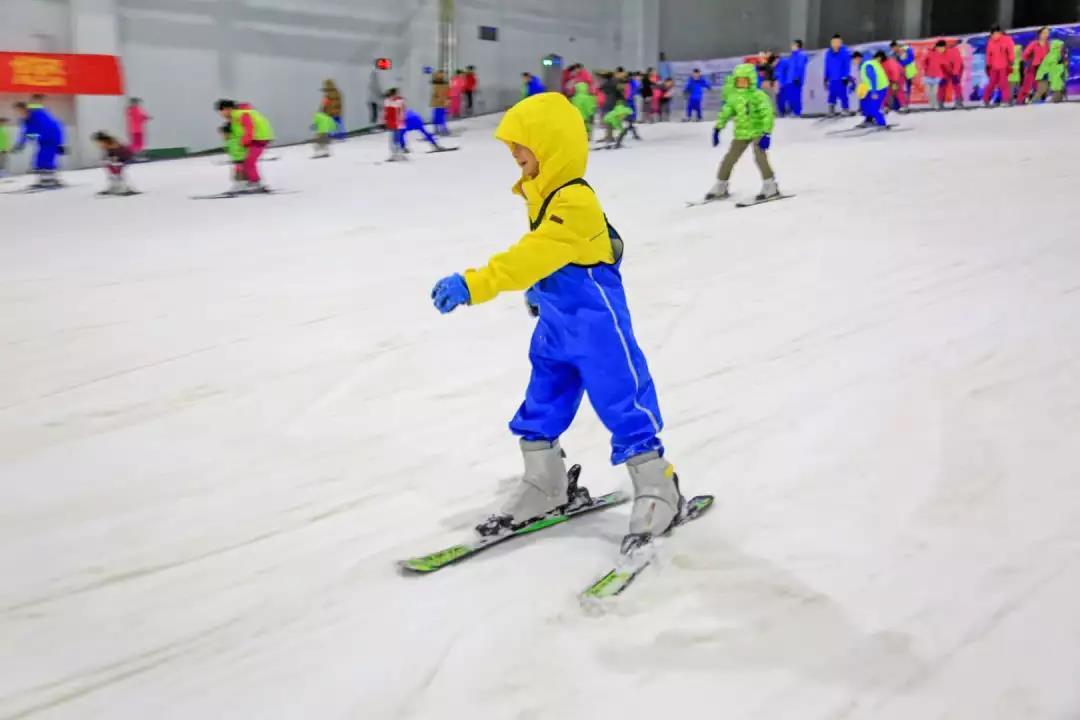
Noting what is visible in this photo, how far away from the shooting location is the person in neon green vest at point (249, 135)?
10.9 metres

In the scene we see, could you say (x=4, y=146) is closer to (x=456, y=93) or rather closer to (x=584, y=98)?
(x=584, y=98)

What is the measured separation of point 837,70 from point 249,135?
10258 mm

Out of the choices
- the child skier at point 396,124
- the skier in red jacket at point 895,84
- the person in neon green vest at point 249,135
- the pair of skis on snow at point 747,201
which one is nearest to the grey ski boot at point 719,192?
the pair of skis on snow at point 747,201

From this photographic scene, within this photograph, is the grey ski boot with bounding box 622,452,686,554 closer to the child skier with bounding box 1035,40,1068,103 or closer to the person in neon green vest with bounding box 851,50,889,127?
the person in neon green vest with bounding box 851,50,889,127

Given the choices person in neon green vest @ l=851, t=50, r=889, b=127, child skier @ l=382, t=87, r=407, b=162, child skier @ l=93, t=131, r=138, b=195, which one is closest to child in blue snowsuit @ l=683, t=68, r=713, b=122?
person in neon green vest @ l=851, t=50, r=889, b=127

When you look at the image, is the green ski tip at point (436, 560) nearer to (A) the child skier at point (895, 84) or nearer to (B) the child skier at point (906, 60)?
(A) the child skier at point (895, 84)

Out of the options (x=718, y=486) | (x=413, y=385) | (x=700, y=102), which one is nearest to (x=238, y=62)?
(x=700, y=102)

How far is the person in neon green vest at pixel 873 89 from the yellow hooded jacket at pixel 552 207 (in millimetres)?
12574

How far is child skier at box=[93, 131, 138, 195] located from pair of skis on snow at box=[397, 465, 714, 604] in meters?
10.2

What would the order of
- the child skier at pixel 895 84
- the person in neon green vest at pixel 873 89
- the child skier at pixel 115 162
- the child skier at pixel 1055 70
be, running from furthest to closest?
the child skier at pixel 895 84
the child skier at pixel 1055 70
the person in neon green vest at pixel 873 89
the child skier at pixel 115 162

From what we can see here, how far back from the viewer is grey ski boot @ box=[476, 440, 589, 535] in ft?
9.18

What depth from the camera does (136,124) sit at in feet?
53.9

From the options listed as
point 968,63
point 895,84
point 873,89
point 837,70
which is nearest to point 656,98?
point 837,70

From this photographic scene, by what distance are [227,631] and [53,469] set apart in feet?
5.18
